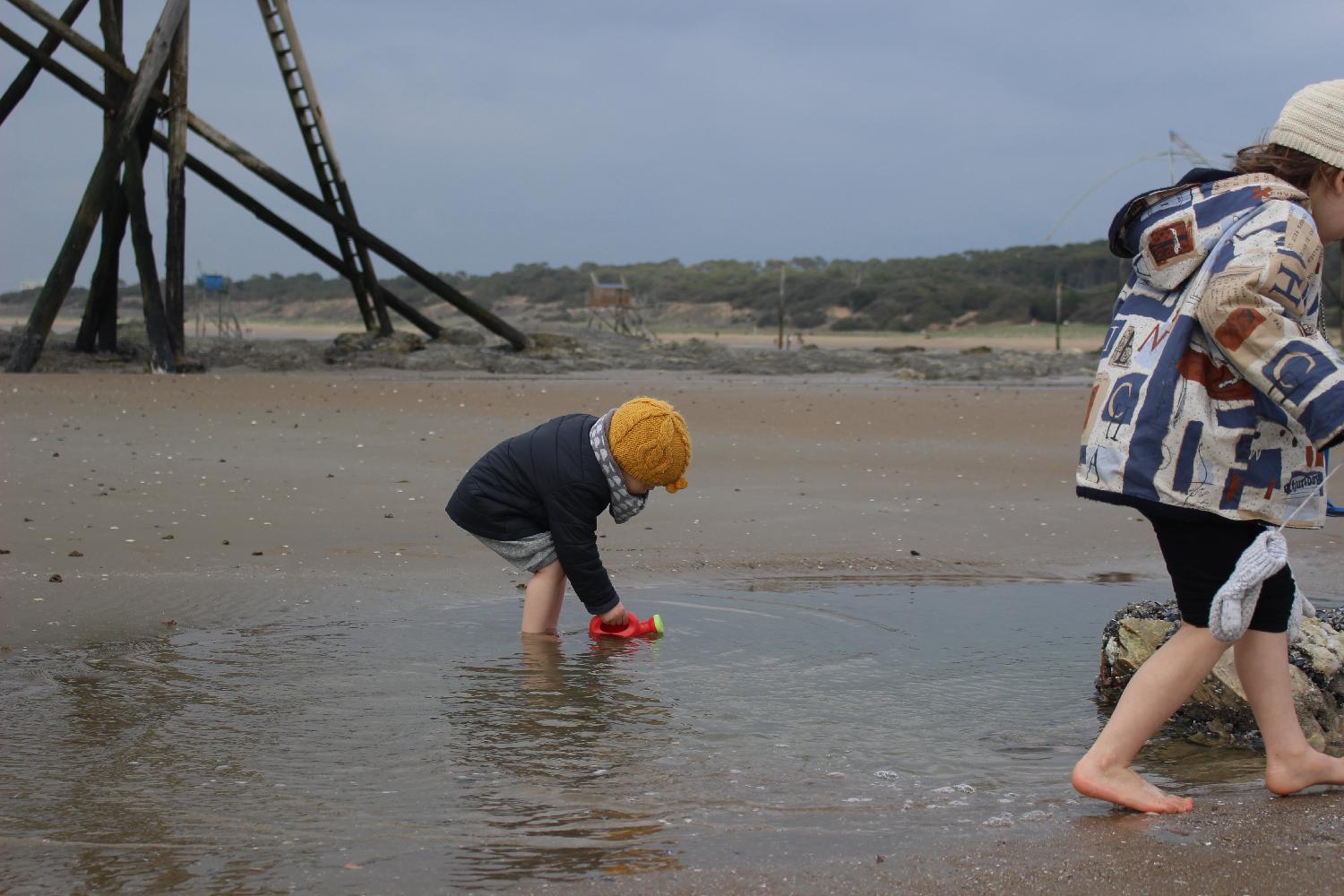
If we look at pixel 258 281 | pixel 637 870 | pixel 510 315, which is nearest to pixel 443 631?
pixel 637 870

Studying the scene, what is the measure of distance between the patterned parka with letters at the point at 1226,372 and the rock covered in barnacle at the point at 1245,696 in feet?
3.17

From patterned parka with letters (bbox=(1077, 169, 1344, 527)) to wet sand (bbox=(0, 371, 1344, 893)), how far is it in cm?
71

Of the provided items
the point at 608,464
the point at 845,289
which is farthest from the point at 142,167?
the point at 845,289

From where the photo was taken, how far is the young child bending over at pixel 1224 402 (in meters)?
2.88

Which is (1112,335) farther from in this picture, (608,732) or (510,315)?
(510,315)

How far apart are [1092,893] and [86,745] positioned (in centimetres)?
239

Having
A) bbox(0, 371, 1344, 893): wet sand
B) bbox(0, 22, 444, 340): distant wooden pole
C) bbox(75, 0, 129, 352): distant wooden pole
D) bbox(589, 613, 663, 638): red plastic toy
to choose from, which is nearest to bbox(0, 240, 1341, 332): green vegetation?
bbox(0, 22, 444, 340): distant wooden pole

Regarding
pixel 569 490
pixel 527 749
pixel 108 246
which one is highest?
pixel 108 246

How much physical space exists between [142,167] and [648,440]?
11807mm

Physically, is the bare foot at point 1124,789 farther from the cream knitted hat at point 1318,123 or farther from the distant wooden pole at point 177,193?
the distant wooden pole at point 177,193

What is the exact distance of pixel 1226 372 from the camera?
2980mm

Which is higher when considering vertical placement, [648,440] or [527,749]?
[648,440]

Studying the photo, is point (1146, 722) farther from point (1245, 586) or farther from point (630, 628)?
point (630, 628)

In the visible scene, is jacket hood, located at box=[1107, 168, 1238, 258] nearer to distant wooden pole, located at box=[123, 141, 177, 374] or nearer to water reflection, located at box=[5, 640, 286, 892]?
water reflection, located at box=[5, 640, 286, 892]
